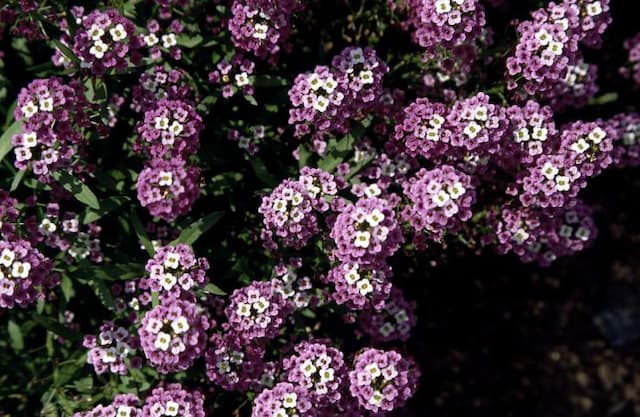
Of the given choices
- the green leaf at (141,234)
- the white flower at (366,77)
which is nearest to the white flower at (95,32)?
the green leaf at (141,234)

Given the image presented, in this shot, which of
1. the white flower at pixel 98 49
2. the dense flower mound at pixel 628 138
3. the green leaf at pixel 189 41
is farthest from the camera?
the dense flower mound at pixel 628 138

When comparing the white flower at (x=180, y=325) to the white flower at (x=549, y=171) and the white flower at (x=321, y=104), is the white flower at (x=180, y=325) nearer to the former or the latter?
the white flower at (x=321, y=104)

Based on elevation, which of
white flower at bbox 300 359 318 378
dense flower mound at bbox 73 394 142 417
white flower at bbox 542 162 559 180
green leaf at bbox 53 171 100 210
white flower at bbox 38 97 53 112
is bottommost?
dense flower mound at bbox 73 394 142 417

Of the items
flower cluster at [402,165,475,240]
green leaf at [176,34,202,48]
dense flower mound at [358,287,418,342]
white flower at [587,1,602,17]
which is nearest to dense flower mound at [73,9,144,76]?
green leaf at [176,34,202,48]

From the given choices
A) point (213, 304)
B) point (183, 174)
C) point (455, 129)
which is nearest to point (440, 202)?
point (455, 129)

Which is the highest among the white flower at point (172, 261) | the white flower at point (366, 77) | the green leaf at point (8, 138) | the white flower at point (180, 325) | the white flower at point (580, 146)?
the white flower at point (366, 77)

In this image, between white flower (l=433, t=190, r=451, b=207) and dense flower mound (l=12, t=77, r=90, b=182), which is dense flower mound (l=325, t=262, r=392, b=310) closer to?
white flower (l=433, t=190, r=451, b=207)
